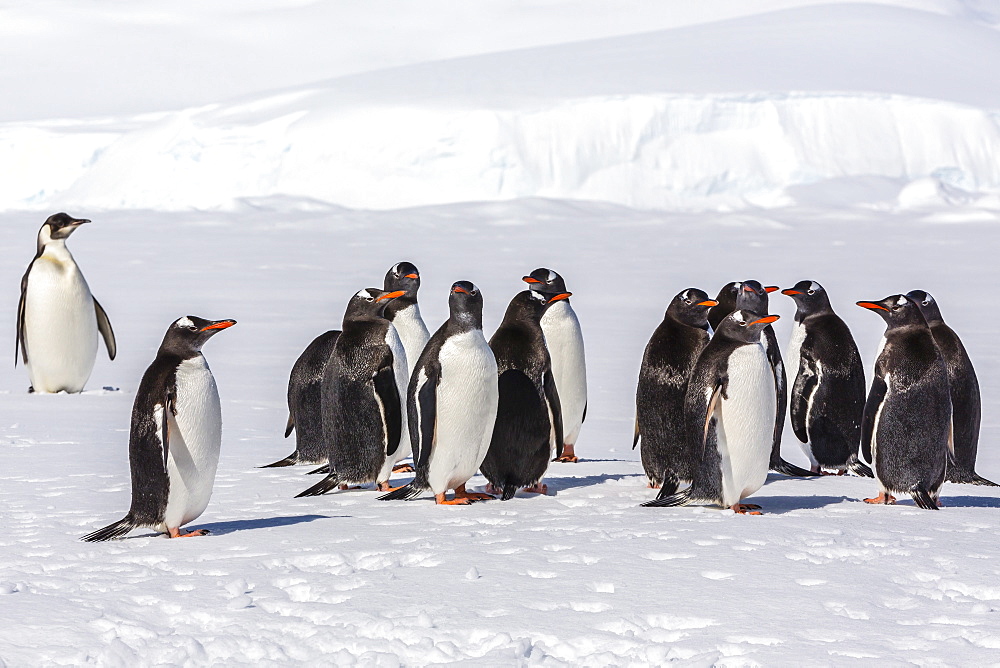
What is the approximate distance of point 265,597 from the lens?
3.20m

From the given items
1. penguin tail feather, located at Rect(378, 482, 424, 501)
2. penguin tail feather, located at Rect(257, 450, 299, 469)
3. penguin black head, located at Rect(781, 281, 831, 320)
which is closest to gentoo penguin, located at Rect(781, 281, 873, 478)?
penguin black head, located at Rect(781, 281, 831, 320)

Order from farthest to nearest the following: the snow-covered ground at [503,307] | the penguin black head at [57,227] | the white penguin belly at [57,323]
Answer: the white penguin belly at [57,323] < the penguin black head at [57,227] < the snow-covered ground at [503,307]

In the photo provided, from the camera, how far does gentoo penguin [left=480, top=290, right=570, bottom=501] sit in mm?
4992

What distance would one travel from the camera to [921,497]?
15.3 ft

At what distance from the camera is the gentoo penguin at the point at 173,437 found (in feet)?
12.9

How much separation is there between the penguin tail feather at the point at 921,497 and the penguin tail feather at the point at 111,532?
310 centimetres

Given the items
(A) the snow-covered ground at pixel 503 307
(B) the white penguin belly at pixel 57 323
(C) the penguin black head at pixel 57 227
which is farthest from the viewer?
(B) the white penguin belly at pixel 57 323

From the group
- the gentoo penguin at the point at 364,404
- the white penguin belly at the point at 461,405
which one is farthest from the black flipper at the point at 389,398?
the white penguin belly at the point at 461,405

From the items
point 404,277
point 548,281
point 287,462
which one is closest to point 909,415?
point 548,281

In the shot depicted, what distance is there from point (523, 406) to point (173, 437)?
5.54ft

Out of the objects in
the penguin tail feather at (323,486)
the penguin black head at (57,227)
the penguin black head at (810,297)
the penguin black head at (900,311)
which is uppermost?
the penguin black head at (57,227)

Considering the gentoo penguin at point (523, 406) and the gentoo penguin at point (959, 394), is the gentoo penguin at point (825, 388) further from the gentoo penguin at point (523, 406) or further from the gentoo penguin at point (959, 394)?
the gentoo penguin at point (523, 406)

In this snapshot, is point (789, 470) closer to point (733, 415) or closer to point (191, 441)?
point (733, 415)

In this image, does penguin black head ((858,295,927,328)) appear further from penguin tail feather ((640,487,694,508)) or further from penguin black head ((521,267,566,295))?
penguin black head ((521,267,566,295))
